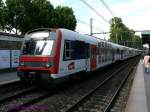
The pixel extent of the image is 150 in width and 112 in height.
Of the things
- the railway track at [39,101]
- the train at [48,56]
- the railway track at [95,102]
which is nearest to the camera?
the railway track at [39,101]

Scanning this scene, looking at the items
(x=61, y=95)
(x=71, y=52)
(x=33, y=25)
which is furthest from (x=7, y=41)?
(x=33, y=25)

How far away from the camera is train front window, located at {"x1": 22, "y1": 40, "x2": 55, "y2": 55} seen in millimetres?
13875

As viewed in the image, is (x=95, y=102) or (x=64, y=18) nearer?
(x=95, y=102)

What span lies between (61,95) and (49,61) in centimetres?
153

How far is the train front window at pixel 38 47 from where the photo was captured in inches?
546

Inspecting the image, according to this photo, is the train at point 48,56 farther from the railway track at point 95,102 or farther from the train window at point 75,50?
the railway track at point 95,102

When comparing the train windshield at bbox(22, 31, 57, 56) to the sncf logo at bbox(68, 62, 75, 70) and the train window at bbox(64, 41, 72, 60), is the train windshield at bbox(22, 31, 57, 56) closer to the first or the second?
the train window at bbox(64, 41, 72, 60)

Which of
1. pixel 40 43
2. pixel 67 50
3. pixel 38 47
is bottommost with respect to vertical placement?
pixel 67 50

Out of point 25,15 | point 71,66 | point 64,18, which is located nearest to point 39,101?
point 71,66

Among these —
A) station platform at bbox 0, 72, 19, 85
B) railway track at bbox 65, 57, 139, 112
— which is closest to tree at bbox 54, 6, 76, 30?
station platform at bbox 0, 72, 19, 85

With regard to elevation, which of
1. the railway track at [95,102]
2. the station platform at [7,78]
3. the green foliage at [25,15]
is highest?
the green foliage at [25,15]

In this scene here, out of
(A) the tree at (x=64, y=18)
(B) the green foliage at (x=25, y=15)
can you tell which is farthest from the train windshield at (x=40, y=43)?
(A) the tree at (x=64, y=18)

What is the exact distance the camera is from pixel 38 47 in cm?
1420

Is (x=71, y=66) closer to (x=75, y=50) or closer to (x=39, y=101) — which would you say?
(x=75, y=50)
